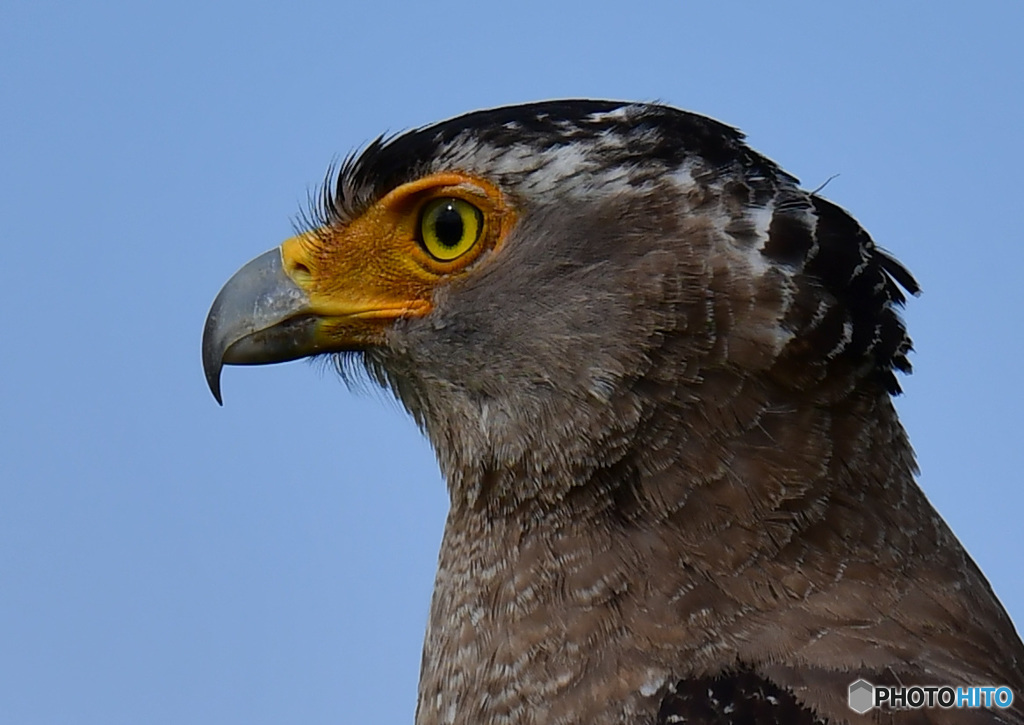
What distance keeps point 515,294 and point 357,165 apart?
2.39 ft

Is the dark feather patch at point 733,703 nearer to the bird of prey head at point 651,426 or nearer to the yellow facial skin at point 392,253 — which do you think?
the bird of prey head at point 651,426

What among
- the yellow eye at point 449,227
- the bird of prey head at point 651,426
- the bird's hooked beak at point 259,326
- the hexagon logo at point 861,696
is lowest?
the hexagon logo at point 861,696

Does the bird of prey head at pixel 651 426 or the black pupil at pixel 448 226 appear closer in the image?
the bird of prey head at pixel 651 426

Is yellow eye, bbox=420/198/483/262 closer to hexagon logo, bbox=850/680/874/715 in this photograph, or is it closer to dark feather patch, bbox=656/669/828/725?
dark feather patch, bbox=656/669/828/725

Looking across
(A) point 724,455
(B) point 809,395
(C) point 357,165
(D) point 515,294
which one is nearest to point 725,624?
(A) point 724,455

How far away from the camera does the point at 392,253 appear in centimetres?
377

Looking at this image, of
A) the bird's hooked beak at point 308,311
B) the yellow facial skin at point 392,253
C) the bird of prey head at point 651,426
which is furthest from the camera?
the bird's hooked beak at point 308,311

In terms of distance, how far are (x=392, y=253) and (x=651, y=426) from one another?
3.03 feet

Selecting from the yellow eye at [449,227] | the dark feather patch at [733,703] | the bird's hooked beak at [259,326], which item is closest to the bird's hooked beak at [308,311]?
the bird's hooked beak at [259,326]

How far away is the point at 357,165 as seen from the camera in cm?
397

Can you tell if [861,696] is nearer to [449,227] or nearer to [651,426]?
[651,426]

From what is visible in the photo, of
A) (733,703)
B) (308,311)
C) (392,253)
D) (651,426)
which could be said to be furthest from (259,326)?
(733,703)

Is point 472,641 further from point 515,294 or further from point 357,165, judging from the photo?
point 357,165

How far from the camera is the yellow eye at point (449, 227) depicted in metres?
3.65
